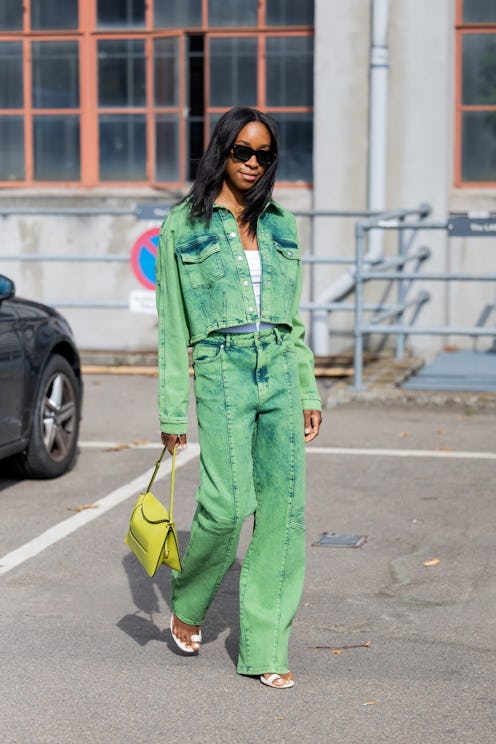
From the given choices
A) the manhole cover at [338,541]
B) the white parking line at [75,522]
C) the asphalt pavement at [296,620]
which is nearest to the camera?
the asphalt pavement at [296,620]

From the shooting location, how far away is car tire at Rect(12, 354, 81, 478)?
8.34m

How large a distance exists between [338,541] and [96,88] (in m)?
9.42

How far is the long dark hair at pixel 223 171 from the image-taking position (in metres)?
4.68

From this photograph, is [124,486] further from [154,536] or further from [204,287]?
[204,287]

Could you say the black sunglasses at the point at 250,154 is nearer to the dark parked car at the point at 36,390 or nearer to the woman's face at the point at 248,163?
the woman's face at the point at 248,163

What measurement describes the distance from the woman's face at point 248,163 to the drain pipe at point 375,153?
9.25 m

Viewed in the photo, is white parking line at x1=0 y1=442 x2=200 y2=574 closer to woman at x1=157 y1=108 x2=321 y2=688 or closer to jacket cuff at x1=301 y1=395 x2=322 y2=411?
woman at x1=157 y1=108 x2=321 y2=688

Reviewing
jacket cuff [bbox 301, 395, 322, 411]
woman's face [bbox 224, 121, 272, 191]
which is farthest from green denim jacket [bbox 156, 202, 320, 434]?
jacket cuff [bbox 301, 395, 322, 411]

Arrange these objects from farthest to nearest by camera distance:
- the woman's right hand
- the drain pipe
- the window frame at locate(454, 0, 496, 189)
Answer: the window frame at locate(454, 0, 496, 189), the drain pipe, the woman's right hand

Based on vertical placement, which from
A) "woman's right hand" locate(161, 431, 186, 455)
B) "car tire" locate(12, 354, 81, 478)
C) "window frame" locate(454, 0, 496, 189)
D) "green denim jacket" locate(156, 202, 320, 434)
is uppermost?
"window frame" locate(454, 0, 496, 189)

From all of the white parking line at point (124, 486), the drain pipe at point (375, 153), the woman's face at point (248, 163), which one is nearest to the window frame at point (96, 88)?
the drain pipe at point (375, 153)

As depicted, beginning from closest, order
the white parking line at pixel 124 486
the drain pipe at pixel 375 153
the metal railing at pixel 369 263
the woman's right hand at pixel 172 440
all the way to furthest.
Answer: the woman's right hand at pixel 172 440 → the white parking line at pixel 124 486 → the metal railing at pixel 369 263 → the drain pipe at pixel 375 153

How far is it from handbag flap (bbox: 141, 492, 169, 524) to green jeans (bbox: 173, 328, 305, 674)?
0.35ft

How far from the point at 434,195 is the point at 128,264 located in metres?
3.15
